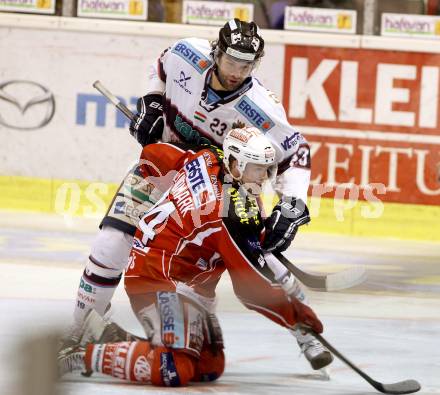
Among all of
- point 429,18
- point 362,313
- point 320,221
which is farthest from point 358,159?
point 362,313

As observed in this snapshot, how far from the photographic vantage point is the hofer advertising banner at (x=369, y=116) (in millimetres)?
8352

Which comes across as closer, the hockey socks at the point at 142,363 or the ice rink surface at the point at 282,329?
the hockey socks at the point at 142,363

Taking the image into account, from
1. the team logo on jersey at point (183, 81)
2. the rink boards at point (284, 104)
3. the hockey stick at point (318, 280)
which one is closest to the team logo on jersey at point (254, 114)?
the team logo on jersey at point (183, 81)

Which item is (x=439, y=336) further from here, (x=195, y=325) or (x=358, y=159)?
(x=358, y=159)

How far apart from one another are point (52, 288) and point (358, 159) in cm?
333

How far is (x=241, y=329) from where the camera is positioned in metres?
4.82

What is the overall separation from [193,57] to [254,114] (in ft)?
1.20

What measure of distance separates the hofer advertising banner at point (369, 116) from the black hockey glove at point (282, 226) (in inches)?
167

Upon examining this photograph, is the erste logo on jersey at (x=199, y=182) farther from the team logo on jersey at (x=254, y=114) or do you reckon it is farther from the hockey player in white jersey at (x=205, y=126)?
the team logo on jersey at (x=254, y=114)

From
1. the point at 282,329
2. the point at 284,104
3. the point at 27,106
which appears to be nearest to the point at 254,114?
the point at 282,329

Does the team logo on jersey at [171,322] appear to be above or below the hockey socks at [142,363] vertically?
above

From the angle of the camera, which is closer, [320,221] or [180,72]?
[180,72]

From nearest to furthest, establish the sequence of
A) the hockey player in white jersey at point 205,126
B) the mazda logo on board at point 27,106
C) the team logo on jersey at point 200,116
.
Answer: the hockey player in white jersey at point 205,126 → the team logo on jersey at point 200,116 → the mazda logo on board at point 27,106

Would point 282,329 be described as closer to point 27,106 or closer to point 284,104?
point 284,104
